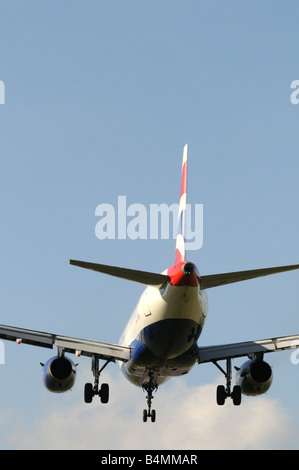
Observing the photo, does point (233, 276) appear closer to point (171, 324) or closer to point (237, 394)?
point (171, 324)

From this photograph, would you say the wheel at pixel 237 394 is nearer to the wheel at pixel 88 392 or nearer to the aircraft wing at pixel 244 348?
the aircraft wing at pixel 244 348

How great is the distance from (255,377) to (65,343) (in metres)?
9.39

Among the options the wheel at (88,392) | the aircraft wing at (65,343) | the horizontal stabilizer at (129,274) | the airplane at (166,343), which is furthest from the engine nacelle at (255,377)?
the horizontal stabilizer at (129,274)

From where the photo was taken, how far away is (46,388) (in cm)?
3953

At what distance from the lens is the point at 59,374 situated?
38812 millimetres

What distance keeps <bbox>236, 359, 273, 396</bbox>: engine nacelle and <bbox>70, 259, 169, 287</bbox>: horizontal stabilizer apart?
10.3 m

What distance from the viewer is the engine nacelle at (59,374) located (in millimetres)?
38875

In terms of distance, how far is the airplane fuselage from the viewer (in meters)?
30.8

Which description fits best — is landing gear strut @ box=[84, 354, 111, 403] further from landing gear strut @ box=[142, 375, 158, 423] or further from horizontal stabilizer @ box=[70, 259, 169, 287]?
horizontal stabilizer @ box=[70, 259, 169, 287]

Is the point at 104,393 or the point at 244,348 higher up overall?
the point at 244,348

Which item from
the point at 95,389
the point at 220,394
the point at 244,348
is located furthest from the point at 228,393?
the point at 95,389
